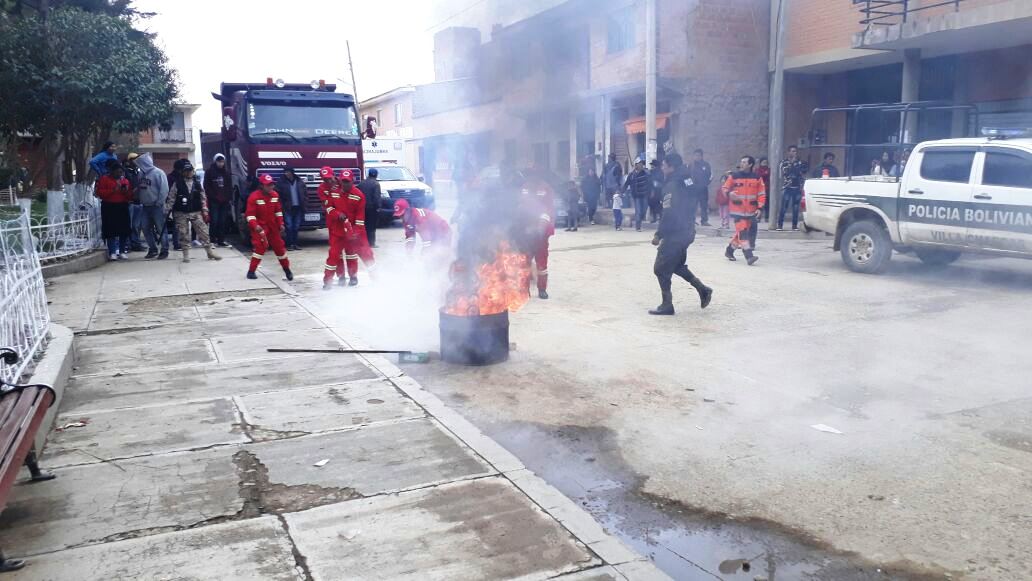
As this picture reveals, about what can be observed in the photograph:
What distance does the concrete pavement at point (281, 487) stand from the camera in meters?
3.20

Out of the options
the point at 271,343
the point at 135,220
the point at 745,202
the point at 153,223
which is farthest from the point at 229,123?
the point at 745,202

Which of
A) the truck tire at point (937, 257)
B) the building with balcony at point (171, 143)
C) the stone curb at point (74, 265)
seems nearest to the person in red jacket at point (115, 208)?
the stone curb at point (74, 265)

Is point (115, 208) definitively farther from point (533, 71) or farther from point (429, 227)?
point (533, 71)

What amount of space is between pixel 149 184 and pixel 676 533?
38.9 feet

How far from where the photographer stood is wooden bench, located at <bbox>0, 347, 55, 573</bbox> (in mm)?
3162

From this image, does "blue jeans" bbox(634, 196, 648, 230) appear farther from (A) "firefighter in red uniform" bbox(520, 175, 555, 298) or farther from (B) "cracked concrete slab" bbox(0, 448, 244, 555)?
(B) "cracked concrete slab" bbox(0, 448, 244, 555)

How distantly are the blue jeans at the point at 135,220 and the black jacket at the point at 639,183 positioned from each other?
9559 millimetres

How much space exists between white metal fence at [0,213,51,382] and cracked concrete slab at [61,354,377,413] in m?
0.41

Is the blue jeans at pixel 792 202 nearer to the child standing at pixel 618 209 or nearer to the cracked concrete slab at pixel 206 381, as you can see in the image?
the child standing at pixel 618 209

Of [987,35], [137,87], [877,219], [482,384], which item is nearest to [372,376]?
[482,384]

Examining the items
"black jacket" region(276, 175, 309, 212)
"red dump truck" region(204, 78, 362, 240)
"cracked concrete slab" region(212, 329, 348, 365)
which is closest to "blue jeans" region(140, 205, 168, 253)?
"red dump truck" region(204, 78, 362, 240)

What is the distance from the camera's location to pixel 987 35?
44.3ft

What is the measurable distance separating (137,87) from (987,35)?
14.6m

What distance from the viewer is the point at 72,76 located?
1291 cm
